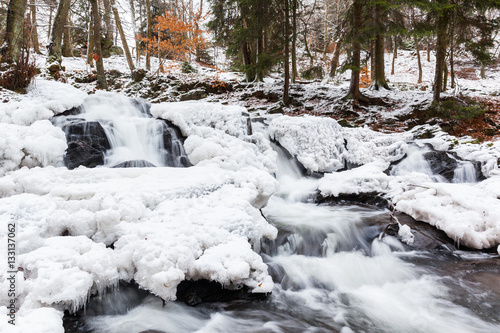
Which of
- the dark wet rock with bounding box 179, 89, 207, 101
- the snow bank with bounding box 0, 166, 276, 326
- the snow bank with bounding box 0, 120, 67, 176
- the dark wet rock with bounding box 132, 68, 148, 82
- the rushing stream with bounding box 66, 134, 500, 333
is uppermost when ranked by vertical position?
the dark wet rock with bounding box 132, 68, 148, 82

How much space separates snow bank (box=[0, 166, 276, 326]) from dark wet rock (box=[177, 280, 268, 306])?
0.56 feet

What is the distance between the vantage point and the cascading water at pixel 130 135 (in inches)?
207

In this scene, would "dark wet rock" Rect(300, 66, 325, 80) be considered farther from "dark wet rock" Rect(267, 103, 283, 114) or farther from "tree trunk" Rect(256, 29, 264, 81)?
"tree trunk" Rect(256, 29, 264, 81)

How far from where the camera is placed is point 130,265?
2.58m

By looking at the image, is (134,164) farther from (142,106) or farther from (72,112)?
(142,106)

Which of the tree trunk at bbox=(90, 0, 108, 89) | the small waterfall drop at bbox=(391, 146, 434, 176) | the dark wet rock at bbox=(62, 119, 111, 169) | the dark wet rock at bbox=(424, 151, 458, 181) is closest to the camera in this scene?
the dark wet rock at bbox=(62, 119, 111, 169)

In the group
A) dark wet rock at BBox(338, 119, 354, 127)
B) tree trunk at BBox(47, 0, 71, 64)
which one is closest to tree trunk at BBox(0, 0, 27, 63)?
tree trunk at BBox(47, 0, 71, 64)

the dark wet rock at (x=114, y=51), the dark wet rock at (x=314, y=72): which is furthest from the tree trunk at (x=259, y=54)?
the dark wet rock at (x=114, y=51)

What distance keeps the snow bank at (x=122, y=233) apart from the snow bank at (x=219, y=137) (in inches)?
60.0

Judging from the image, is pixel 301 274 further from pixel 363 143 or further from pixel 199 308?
pixel 363 143

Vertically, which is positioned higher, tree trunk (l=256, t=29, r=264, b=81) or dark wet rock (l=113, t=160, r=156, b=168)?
tree trunk (l=256, t=29, r=264, b=81)

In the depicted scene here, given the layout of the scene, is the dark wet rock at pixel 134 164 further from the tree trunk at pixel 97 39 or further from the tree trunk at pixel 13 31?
the tree trunk at pixel 97 39

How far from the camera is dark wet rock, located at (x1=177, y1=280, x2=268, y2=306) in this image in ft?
9.01

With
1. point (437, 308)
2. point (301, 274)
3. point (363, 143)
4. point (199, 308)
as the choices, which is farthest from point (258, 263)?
point (363, 143)
